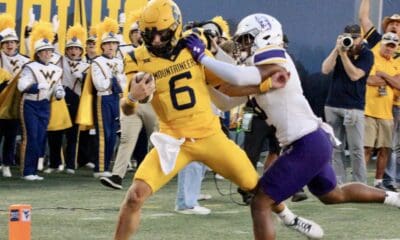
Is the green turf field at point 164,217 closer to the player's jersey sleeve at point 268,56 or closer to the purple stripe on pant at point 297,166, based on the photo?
the purple stripe on pant at point 297,166

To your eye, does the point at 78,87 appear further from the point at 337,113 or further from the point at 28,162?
the point at 337,113

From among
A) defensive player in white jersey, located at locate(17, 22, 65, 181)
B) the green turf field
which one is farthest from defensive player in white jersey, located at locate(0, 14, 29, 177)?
the green turf field

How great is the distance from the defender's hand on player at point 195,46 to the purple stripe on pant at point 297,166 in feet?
2.73

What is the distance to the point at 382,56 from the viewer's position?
1194 centimetres

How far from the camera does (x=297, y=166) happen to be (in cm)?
696

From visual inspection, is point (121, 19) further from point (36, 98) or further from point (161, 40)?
point (161, 40)

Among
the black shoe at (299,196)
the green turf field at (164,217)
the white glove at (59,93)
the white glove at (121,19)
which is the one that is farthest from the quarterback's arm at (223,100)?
the white glove at (121,19)

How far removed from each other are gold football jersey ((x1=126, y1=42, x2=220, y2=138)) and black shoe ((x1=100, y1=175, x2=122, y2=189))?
4.16m

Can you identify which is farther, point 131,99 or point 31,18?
point 31,18

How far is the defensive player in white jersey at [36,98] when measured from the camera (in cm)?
1246

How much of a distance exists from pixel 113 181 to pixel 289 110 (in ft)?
15.1

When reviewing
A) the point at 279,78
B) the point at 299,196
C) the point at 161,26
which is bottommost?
the point at 299,196

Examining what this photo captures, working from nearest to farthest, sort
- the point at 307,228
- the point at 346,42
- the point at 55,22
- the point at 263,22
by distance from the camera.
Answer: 1. the point at 263,22
2. the point at 307,228
3. the point at 346,42
4. the point at 55,22

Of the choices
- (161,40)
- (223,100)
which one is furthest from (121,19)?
(161,40)
